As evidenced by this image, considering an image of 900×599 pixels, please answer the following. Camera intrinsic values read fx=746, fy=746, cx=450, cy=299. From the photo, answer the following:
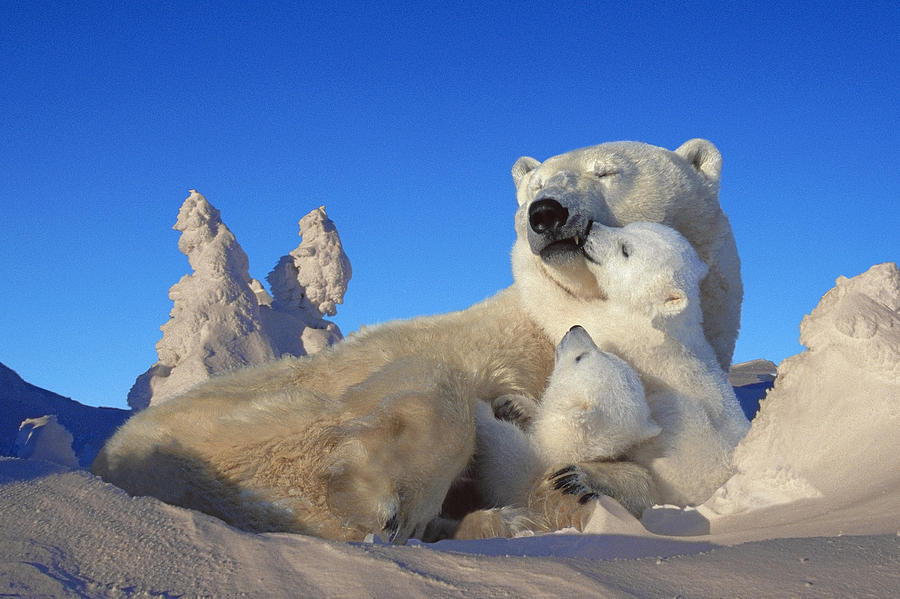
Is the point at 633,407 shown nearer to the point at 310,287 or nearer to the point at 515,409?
the point at 515,409

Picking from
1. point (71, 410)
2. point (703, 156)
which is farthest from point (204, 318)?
point (703, 156)

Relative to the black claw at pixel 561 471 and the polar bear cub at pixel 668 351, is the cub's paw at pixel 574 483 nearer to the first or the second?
the black claw at pixel 561 471

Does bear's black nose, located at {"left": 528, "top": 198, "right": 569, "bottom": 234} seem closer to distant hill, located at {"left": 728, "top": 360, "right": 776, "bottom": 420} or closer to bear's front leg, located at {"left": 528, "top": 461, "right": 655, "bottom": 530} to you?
bear's front leg, located at {"left": 528, "top": 461, "right": 655, "bottom": 530}

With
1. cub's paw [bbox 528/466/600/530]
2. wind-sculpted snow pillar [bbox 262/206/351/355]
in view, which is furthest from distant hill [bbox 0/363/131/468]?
cub's paw [bbox 528/466/600/530]

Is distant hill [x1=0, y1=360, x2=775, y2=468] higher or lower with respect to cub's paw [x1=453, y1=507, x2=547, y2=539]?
higher

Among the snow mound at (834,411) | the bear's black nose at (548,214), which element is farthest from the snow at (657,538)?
the bear's black nose at (548,214)

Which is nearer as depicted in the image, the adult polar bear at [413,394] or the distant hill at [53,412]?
the adult polar bear at [413,394]

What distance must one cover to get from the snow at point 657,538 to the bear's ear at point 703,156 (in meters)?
1.80

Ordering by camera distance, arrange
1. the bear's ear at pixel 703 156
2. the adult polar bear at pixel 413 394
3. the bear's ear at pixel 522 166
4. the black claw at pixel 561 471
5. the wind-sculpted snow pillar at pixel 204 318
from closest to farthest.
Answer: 1. the adult polar bear at pixel 413 394
2. the black claw at pixel 561 471
3. the bear's ear at pixel 703 156
4. the bear's ear at pixel 522 166
5. the wind-sculpted snow pillar at pixel 204 318

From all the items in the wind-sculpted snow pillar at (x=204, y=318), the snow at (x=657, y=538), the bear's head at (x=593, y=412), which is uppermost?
the wind-sculpted snow pillar at (x=204, y=318)

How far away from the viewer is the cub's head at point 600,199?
11.6 ft

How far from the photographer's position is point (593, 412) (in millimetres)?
2973

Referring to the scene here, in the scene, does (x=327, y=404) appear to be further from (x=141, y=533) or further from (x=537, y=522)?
(x=141, y=533)

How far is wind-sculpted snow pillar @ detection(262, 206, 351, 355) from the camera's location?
19.4 m
